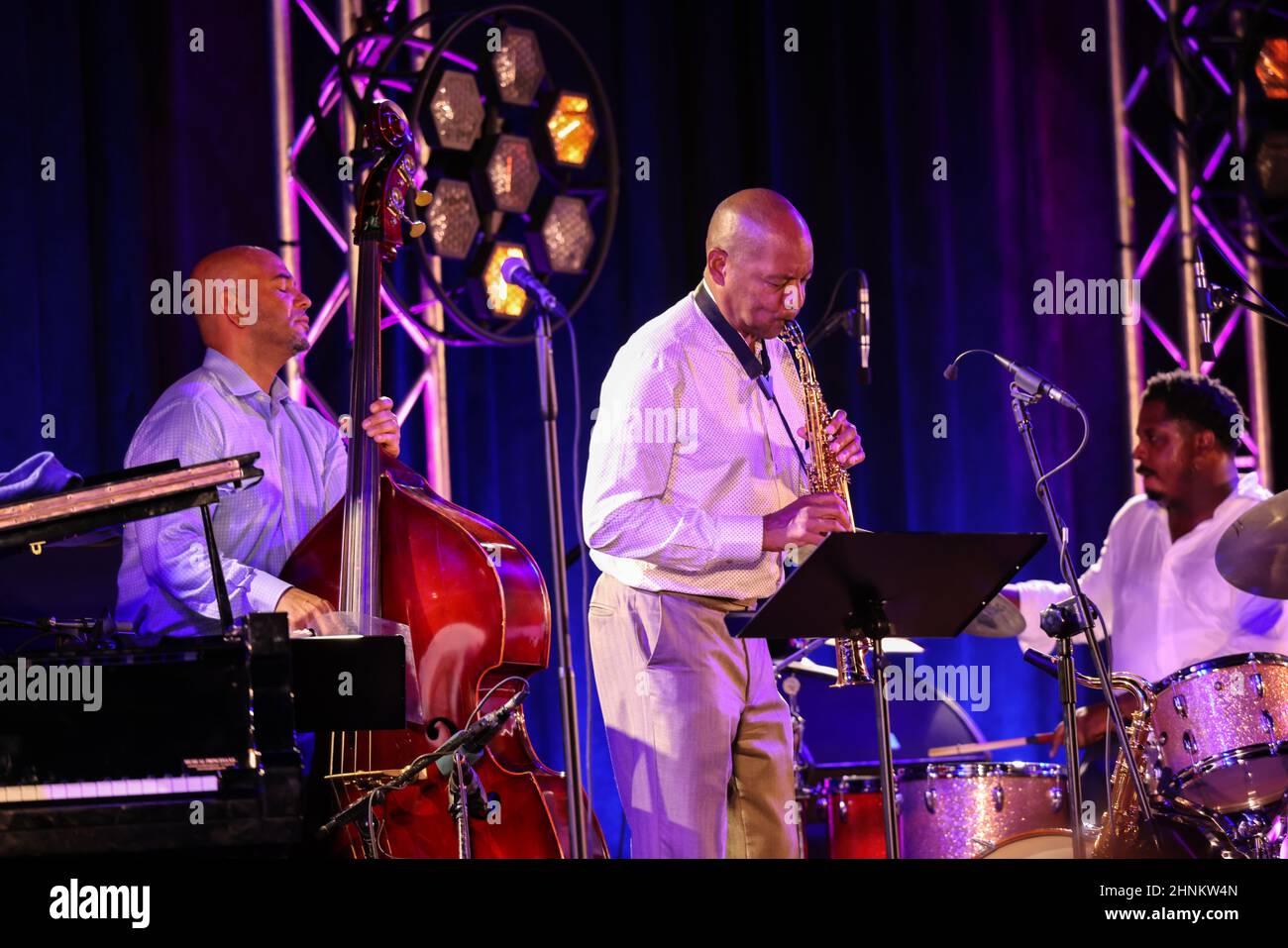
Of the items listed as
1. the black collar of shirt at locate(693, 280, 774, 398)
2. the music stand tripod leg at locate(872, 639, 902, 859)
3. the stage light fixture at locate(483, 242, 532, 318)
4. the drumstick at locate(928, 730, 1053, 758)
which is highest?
the stage light fixture at locate(483, 242, 532, 318)

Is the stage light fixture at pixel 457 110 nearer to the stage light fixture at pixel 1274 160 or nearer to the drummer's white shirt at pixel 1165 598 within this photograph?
the drummer's white shirt at pixel 1165 598

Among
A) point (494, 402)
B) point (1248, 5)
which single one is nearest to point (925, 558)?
point (494, 402)

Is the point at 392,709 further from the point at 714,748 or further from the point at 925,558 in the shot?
the point at 925,558

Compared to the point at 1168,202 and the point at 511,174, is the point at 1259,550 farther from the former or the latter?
the point at 511,174

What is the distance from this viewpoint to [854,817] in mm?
4941

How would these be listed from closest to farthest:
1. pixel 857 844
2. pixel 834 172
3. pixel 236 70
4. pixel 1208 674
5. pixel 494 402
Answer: pixel 1208 674, pixel 857 844, pixel 236 70, pixel 494 402, pixel 834 172

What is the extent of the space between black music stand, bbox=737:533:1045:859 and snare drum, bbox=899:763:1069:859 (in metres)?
1.45

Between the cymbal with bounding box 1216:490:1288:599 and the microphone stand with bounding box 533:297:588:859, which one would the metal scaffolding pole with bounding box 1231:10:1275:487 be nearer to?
the cymbal with bounding box 1216:490:1288:599

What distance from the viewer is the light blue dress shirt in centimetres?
403

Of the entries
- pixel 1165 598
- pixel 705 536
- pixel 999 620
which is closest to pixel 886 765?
pixel 705 536

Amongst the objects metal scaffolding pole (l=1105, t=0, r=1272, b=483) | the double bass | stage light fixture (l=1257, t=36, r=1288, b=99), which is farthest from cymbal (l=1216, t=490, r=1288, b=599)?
stage light fixture (l=1257, t=36, r=1288, b=99)

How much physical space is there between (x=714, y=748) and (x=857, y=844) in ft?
4.46

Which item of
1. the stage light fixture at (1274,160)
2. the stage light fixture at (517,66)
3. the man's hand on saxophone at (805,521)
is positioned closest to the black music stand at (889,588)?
the man's hand on saxophone at (805,521)
